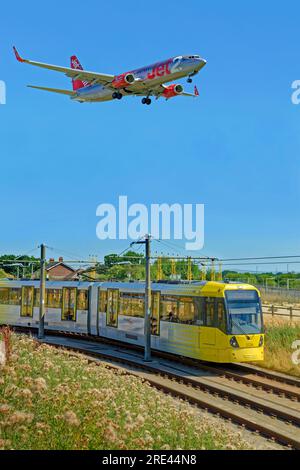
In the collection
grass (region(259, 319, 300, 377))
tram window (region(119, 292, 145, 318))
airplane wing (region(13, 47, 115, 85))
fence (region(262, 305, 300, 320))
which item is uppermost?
airplane wing (region(13, 47, 115, 85))

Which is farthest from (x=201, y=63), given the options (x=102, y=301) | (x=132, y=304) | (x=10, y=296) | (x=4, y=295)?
(x=4, y=295)

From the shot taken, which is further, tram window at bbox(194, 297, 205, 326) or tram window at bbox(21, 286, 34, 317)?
tram window at bbox(21, 286, 34, 317)

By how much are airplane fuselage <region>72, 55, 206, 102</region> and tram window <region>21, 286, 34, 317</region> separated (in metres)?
15.7

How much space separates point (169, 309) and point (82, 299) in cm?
915

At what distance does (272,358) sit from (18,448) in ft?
50.4

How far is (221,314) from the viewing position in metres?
19.0

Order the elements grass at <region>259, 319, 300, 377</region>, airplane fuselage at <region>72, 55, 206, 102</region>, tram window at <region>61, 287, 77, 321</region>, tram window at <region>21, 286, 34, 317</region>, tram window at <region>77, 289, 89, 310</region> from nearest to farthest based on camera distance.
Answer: grass at <region>259, 319, 300, 377</region>, tram window at <region>77, 289, 89, 310</region>, tram window at <region>61, 287, 77, 321</region>, tram window at <region>21, 286, 34, 317</region>, airplane fuselage at <region>72, 55, 206, 102</region>

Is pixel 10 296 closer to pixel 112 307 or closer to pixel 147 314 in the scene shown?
pixel 112 307

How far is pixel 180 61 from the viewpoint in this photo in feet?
113

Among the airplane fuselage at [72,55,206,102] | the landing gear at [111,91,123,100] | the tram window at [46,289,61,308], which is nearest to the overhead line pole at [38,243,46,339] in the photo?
the tram window at [46,289,61,308]

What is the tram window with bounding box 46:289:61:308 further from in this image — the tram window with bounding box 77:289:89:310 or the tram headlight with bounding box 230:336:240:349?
the tram headlight with bounding box 230:336:240:349

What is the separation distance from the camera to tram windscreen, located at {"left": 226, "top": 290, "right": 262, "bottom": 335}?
62.0 ft

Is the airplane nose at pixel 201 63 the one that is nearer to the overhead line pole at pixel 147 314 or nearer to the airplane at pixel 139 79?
the airplane at pixel 139 79
